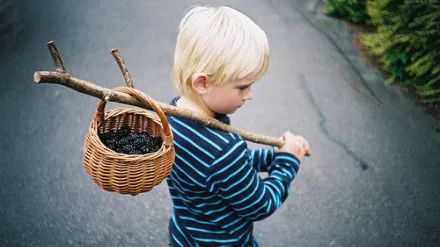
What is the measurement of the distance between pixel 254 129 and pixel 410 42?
6.41 ft

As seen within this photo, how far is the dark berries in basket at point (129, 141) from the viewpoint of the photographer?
1.49 metres

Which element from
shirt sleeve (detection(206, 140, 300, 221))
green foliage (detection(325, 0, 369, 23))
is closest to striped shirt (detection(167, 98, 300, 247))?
shirt sleeve (detection(206, 140, 300, 221))

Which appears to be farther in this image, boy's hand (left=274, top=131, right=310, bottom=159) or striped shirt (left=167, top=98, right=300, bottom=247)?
boy's hand (left=274, top=131, right=310, bottom=159)

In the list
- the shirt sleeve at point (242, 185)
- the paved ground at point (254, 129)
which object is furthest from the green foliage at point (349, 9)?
the shirt sleeve at point (242, 185)

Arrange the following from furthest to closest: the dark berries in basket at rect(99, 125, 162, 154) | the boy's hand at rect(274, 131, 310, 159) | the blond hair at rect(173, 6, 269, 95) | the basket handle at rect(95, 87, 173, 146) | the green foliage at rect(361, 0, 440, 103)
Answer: the green foliage at rect(361, 0, 440, 103)
the boy's hand at rect(274, 131, 310, 159)
the dark berries in basket at rect(99, 125, 162, 154)
the blond hair at rect(173, 6, 269, 95)
the basket handle at rect(95, 87, 173, 146)

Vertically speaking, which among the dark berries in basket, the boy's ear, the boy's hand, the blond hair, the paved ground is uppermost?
the blond hair

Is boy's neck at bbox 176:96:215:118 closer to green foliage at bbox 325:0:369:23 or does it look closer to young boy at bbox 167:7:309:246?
young boy at bbox 167:7:309:246

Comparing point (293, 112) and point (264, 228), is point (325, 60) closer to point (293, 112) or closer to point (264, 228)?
point (293, 112)

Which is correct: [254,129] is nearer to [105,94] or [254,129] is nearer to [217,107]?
[217,107]

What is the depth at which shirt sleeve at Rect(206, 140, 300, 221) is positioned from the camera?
141cm

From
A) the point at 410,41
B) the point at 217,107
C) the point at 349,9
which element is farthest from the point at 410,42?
the point at 217,107

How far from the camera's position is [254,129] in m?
3.95

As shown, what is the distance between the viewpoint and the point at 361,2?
18.0 feet

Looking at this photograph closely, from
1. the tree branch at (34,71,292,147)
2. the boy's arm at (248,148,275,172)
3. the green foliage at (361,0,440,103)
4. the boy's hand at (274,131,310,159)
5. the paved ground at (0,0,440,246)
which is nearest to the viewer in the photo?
the tree branch at (34,71,292,147)
